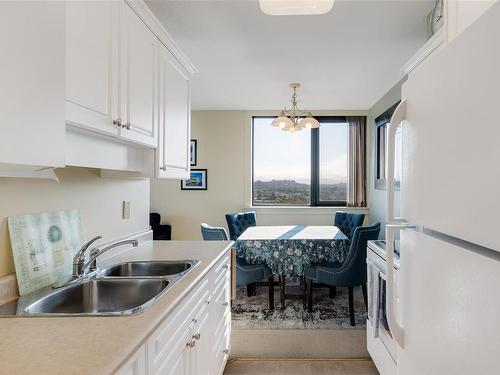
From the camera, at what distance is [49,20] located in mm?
977

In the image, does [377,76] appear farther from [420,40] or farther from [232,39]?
[232,39]

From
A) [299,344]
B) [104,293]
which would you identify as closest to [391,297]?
[104,293]

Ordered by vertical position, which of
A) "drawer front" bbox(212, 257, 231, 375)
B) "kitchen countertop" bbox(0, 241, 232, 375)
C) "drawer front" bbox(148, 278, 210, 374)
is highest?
"kitchen countertop" bbox(0, 241, 232, 375)

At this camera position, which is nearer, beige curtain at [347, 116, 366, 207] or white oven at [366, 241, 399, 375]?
white oven at [366, 241, 399, 375]

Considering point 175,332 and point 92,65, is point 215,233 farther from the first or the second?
point 92,65

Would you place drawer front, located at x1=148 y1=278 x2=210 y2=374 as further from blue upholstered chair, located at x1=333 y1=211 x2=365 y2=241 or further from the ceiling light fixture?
blue upholstered chair, located at x1=333 y1=211 x2=365 y2=241

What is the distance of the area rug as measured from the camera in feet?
10.3

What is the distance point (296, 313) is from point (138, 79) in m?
2.79

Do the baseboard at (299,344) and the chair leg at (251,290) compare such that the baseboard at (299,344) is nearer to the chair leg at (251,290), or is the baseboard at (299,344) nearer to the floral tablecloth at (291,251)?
the floral tablecloth at (291,251)

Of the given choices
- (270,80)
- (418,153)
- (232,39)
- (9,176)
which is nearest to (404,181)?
(418,153)

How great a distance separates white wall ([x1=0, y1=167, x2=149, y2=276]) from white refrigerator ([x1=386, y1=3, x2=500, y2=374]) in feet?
4.61

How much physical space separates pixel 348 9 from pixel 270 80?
5.40 feet

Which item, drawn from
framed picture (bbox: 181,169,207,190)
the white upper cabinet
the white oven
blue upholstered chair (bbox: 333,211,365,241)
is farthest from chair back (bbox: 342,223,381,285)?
framed picture (bbox: 181,169,207,190)

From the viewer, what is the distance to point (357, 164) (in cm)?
540
